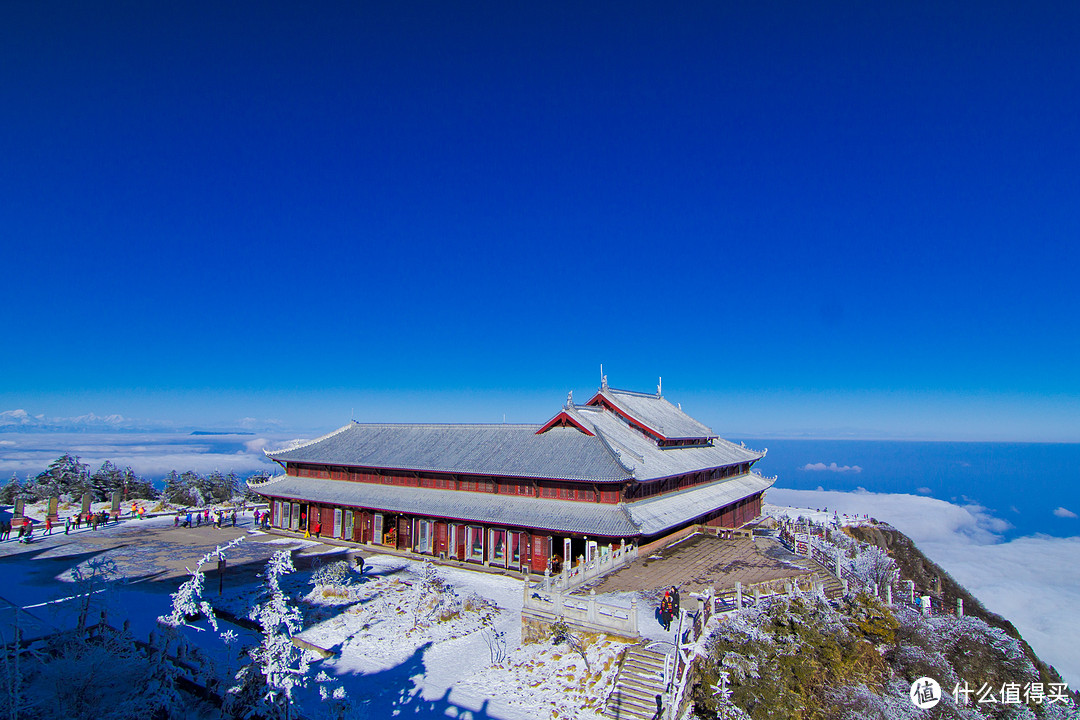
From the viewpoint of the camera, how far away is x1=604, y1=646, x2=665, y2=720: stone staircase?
17297mm

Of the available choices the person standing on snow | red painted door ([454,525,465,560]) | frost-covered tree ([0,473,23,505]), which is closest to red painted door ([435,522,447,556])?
red painted door ([454,525,465,560])

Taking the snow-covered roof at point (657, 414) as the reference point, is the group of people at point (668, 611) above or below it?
below

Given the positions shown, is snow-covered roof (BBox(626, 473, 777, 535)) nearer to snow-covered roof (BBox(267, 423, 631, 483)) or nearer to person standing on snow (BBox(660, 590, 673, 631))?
snow-covered roof (BBox(267, 423, 631, 483))

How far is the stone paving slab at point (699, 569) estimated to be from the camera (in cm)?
2695

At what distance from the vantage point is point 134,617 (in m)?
25.1

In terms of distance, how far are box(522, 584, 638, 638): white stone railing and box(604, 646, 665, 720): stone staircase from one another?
1241mm

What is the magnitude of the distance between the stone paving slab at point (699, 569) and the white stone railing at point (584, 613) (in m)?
3.95

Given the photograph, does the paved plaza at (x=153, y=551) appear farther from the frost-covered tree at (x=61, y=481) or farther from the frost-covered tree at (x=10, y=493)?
the frost-covered tree at (x=61, y=481)

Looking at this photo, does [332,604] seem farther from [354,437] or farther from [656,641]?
[354,437]

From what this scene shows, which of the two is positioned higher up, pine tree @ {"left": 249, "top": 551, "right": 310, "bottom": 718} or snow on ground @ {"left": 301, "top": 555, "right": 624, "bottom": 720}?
pine tree @ {"left": 249, "top": 551, "right": 310, "bottom": 718}

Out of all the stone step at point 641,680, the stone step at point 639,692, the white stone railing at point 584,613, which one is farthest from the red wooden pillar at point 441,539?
the stone step at point 639,692

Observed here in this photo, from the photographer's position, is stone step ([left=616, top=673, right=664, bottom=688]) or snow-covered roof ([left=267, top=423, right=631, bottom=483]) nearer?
stone step ([left=616, top=673, right=664, bottom=688])

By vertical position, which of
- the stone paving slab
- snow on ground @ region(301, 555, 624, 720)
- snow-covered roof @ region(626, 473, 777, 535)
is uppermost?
snow-covered roof @ region(626, 473, 777, 535)

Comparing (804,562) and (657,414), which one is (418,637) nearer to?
(804,562)
